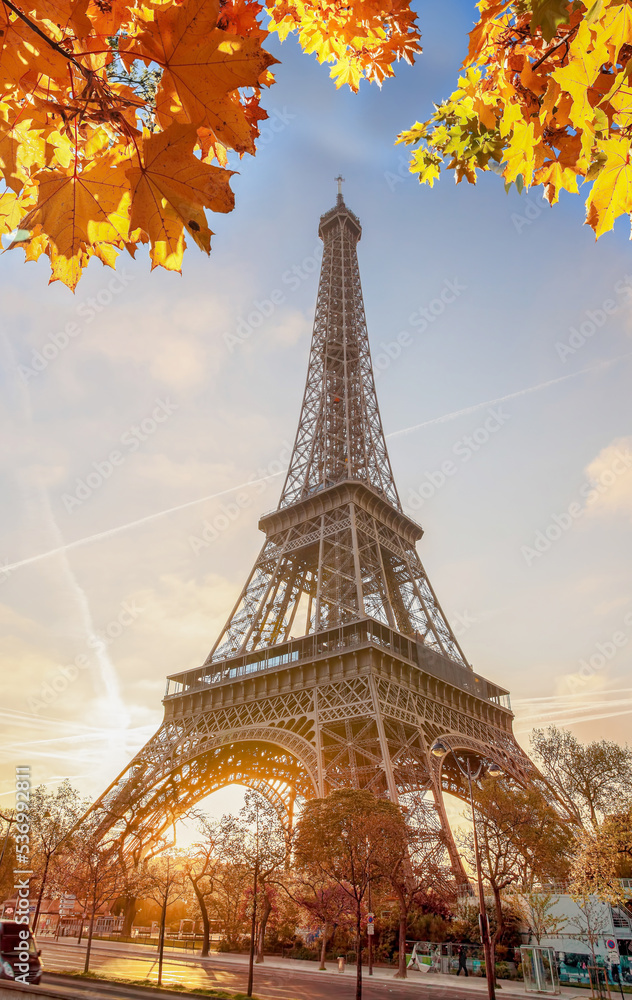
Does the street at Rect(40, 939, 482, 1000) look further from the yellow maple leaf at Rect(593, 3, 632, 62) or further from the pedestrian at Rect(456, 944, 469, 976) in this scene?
the yellow maple leaf at Rect(593, 3, 632, 62)

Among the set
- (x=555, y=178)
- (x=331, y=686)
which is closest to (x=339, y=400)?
(x=331, y=686)

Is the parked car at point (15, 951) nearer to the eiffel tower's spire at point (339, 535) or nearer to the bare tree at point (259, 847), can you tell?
the bare tree at point (259, 847)

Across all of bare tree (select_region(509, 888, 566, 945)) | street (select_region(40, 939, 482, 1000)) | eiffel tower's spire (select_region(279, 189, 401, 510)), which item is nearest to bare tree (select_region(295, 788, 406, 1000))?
street (select_region(40, 939, 482, 1000))

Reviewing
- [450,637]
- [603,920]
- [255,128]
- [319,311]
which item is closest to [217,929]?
[450,637]

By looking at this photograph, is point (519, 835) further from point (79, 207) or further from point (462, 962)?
point (79, 207)

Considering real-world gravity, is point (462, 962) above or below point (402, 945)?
below

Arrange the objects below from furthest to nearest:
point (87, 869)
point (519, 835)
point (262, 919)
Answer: point (87, 869) → point (262, 919) → point (519, 835)

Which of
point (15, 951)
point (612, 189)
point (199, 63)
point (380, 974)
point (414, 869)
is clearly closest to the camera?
point (199, 63)
